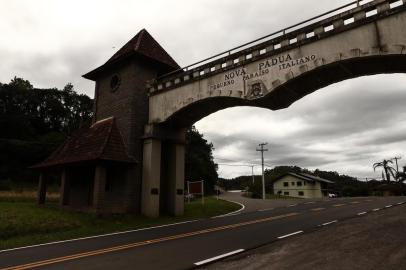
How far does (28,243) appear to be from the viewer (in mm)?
12594

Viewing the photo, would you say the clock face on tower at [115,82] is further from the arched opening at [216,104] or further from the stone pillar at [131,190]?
the stone pillar at [131,190]

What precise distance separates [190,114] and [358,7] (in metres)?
10.8

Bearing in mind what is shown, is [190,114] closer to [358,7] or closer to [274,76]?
[274,76]

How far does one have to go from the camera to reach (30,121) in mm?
65938

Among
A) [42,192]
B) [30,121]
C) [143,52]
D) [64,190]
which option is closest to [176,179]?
[64,190]

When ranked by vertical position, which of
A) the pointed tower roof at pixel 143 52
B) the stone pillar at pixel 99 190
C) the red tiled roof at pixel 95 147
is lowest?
the stone pillar at pixel 99 190

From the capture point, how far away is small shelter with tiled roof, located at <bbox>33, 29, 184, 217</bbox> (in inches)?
785

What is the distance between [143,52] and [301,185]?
56.3 metres

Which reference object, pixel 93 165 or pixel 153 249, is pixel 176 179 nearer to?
pixel 93 165

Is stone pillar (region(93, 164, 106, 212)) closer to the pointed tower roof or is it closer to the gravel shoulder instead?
the pointed tower roof

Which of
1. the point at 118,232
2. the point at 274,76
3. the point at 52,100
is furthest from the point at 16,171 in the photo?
the point at 274,76

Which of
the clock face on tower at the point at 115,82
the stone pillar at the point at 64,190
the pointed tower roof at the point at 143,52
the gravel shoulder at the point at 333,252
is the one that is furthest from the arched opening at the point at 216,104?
the gravel shoulder at the point at 333,252

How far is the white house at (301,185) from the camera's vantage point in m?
68.6

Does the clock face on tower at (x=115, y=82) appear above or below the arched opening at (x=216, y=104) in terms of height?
above
